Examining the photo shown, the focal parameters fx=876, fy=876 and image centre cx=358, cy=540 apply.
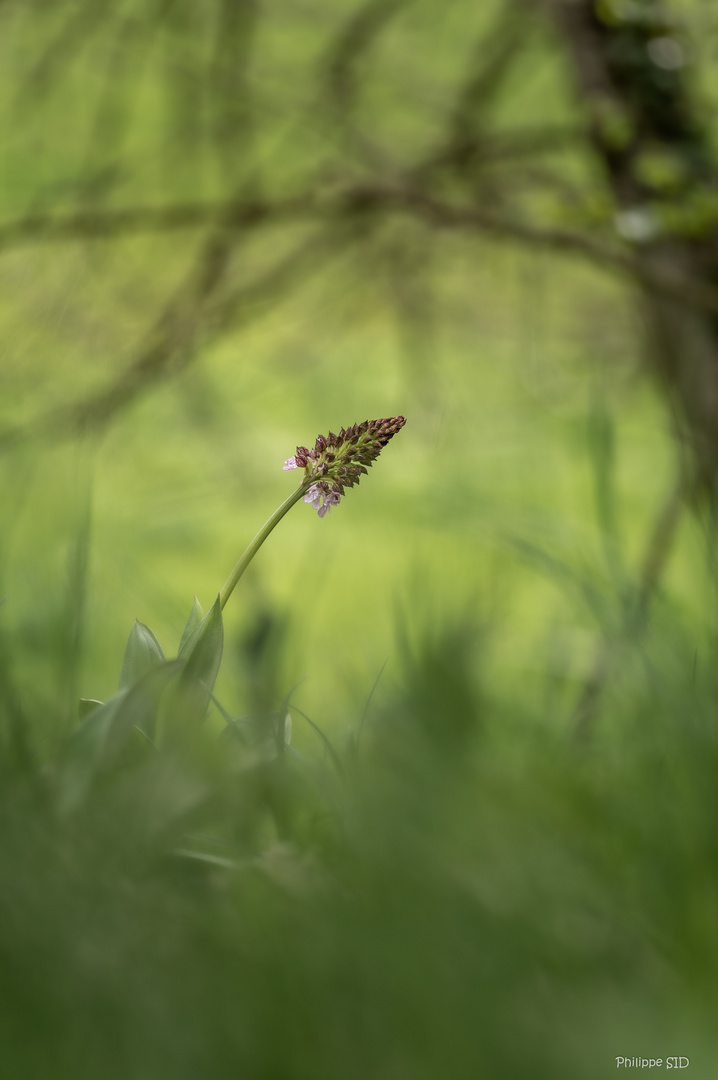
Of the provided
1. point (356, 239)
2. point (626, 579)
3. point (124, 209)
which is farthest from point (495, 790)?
point (356, 239)

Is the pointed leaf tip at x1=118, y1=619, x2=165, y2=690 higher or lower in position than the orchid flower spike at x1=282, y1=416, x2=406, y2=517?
lower

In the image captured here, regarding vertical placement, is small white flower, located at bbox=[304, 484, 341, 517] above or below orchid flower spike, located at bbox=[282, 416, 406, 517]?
below

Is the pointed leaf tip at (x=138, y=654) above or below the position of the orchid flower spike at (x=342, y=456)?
below

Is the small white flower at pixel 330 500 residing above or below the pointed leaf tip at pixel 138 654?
above

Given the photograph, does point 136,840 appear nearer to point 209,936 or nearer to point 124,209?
point 209,936

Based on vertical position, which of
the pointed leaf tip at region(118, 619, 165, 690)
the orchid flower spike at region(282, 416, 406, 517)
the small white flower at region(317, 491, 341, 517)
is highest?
the orchid flower spike at region(282, 416, 406, 517)

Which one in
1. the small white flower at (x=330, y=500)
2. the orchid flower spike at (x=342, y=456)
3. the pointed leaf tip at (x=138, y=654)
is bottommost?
the pointed leaf tip at (x=138, y=654)

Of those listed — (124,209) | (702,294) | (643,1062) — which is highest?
(124,209)

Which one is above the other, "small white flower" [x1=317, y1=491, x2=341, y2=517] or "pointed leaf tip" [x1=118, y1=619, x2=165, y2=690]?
"small white flower" [x1=317, y1=491, x2=341, y2=517]
